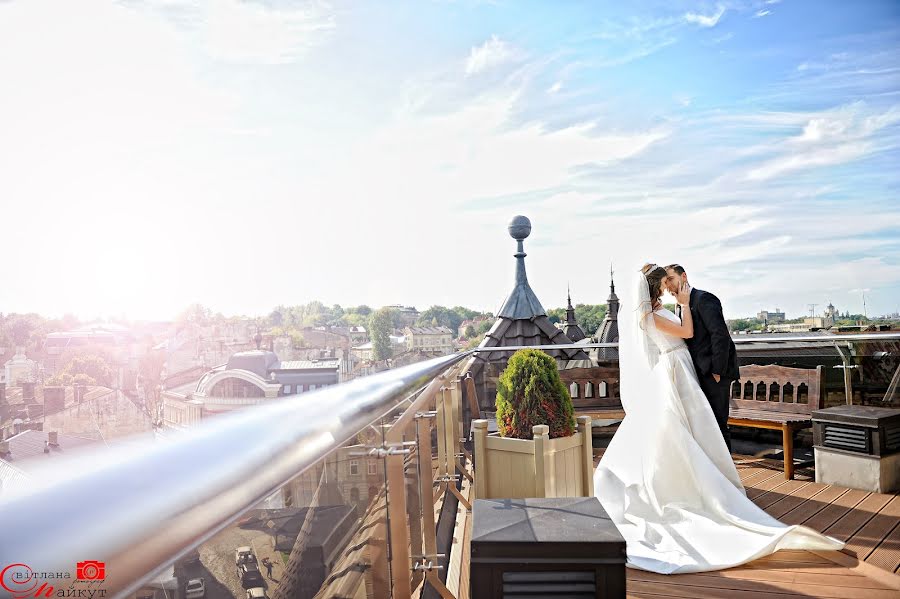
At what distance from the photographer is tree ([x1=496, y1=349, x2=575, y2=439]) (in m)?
3.69

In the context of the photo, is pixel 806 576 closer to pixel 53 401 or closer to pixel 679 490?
pixel 679 490

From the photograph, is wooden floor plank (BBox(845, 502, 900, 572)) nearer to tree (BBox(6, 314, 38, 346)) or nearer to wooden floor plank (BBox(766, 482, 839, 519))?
wooden floor plank (BBox(766, 482, 839, 519))

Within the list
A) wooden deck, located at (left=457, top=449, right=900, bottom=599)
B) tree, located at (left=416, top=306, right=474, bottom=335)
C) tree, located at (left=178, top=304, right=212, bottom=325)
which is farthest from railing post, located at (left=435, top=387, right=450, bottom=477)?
tree, located at (left=416, top=306, right=474, bottom=335)

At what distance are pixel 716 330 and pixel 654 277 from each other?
53cm

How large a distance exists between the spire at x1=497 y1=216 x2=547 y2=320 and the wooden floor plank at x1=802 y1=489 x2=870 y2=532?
12.3 ft

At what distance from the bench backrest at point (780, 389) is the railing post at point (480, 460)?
114 inches

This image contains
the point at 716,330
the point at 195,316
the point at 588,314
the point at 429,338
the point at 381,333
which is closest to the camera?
the point at 716,330

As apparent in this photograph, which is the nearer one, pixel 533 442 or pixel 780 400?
pixel 533 442

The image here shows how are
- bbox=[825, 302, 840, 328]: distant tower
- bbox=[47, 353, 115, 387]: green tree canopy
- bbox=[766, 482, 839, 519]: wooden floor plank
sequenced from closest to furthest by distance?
bbox=[766, 482, 839, 519]: wooden floor plank, bbox=[47, 353, 115, 387]: green tree canopy, bbox=[825, 302, 840, 328]: distant tower

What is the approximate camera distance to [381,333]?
129 feet

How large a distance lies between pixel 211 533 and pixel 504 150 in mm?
76865

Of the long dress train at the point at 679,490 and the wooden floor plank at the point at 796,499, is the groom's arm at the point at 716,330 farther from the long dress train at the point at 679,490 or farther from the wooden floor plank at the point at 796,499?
the wooden floor plank at the point at 796,499

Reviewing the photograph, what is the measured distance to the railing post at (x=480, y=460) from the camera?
139 inches

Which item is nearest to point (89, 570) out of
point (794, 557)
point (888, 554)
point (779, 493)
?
point (794, 557)
